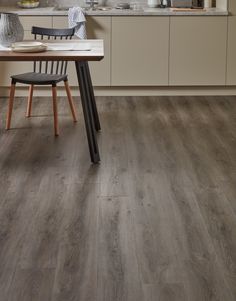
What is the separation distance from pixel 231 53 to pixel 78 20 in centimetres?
145

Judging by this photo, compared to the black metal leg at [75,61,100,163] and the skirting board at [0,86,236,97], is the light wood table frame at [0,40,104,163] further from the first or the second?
the skirting board at [0,86,236,97]

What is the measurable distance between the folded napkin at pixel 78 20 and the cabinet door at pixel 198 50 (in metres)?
0.82

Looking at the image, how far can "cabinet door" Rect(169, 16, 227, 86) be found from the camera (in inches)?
270

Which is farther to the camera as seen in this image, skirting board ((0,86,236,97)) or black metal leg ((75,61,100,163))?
skirting board ((0,86,236,97))

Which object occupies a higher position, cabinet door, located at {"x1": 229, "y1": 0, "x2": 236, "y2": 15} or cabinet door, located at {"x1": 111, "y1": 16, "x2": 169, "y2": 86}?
cabinet door, located at {"x1": 229, "y1": 0, "x2": 236, "y2": 15}

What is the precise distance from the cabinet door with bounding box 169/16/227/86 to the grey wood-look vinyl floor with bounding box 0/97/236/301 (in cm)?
85

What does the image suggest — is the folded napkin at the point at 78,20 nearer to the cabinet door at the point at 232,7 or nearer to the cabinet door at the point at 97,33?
the cabinet door at the point at 97,33

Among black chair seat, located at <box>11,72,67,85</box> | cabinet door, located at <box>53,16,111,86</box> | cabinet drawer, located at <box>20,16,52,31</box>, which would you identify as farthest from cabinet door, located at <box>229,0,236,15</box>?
black chair seat, located at <box>11,72,67,85</box>

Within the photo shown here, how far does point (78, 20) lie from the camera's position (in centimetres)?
667

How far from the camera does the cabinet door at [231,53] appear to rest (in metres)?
6.86

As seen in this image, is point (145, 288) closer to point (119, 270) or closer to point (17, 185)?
point (119, 270)

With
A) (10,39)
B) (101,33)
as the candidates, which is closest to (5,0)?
(101,33)

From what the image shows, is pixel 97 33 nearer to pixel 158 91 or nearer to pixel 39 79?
pixel 158 91

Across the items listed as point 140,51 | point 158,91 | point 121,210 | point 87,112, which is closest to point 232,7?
point 140,51
